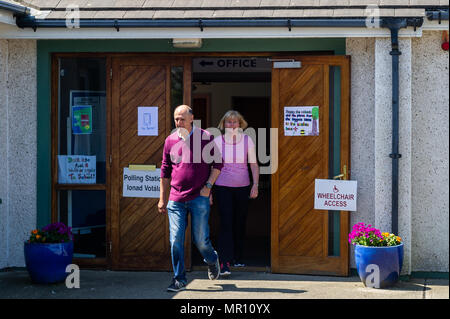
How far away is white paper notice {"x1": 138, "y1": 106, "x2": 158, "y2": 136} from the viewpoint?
789 cm

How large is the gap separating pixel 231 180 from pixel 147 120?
1.22 meters

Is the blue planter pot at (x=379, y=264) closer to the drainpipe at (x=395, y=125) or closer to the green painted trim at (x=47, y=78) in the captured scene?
the drainpipe at (x=395, y=125)

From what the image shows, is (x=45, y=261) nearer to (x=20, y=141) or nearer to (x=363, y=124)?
(x=20, y=141)

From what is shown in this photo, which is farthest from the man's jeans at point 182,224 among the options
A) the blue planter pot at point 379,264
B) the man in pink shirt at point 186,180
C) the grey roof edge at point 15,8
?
the grey roof edge at point 15,8

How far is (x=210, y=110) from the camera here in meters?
15.2

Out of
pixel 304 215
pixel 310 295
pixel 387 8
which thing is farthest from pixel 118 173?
pixel 387 8

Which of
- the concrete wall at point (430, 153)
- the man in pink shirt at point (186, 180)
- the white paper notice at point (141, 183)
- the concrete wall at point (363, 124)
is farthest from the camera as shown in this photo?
the white paper notice at point (141, 183)

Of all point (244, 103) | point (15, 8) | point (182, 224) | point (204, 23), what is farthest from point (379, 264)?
point (244, 103)

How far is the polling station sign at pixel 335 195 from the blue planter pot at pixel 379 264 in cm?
65

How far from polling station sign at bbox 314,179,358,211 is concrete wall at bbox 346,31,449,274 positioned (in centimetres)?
15

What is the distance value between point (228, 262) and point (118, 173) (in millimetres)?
1644

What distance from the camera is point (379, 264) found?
6867 mm

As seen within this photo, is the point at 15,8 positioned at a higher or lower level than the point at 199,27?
higher

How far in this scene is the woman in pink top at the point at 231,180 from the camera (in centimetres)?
761
